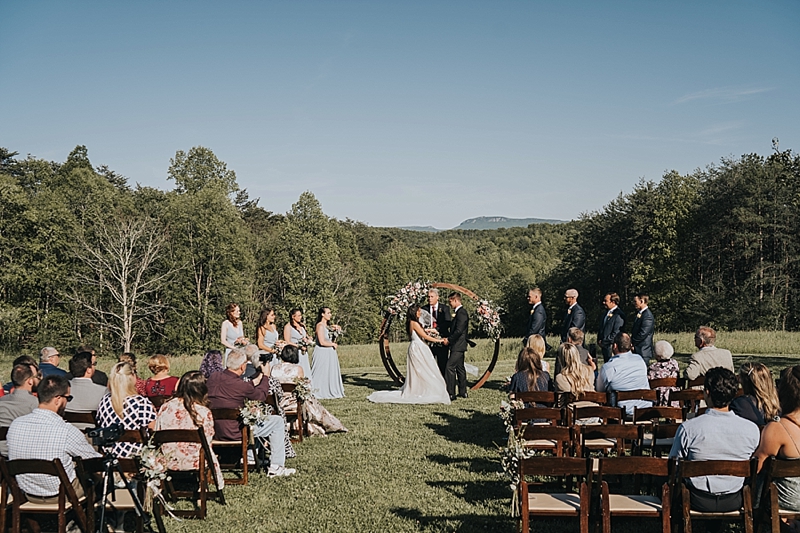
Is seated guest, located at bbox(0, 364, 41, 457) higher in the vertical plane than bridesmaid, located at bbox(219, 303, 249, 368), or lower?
lower

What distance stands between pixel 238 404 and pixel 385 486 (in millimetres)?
2099

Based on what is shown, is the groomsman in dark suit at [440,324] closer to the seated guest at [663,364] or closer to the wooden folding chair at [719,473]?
the seated guest at [663,364]

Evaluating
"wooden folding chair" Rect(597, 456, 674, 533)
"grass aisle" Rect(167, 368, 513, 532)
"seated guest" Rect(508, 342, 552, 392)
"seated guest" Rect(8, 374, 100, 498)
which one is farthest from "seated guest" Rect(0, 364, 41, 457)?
"seated guest" Rect(508, 342, 552, 392)

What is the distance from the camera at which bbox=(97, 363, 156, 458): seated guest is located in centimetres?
679

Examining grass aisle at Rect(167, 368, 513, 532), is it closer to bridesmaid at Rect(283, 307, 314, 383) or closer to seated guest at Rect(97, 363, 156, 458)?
seated guest at Rect(97, 363, 156, 458)

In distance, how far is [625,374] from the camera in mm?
8500

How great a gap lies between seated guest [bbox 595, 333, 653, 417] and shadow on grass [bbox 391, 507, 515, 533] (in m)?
2.92

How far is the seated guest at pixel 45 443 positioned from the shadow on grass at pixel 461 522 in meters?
3.11

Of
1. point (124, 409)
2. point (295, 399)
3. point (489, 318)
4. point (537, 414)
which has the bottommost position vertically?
point (295, 399)

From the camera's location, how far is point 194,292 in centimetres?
4394

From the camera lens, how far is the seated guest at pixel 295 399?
10.1 metres

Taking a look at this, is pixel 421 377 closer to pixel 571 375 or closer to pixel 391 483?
pixel 571 375

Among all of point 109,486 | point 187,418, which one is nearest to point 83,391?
point 187,418

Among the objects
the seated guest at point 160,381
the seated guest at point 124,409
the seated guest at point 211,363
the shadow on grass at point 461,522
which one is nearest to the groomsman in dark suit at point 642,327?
the shadow on grass at point 461,522
